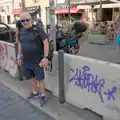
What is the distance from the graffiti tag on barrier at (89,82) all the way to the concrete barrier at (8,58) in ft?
7.48

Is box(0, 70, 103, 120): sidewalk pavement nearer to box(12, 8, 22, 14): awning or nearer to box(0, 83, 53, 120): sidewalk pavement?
box(0, 83, 53, 120): sidewalk pavement

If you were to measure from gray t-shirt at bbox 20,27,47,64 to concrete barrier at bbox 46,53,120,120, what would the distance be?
50 centimetres

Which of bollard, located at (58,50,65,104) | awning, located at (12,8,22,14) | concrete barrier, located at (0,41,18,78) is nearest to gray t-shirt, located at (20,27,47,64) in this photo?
bollard, located at (58,50,65,104)

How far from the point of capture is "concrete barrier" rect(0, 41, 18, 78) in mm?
5926

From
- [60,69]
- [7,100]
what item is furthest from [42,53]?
[7,100]

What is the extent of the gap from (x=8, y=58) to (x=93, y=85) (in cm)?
319

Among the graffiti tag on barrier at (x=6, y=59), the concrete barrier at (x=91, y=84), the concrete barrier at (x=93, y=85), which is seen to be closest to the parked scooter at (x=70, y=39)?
the graffiti tag on barrier at (x=6, y=59)

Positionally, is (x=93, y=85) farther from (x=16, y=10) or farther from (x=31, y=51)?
(x=16, y=10)

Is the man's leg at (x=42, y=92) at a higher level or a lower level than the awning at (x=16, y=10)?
lower

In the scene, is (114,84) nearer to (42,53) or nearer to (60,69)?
(60,69)

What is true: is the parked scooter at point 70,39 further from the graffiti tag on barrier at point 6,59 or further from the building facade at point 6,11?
the building facade at point 6,11

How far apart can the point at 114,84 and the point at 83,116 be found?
82 centimetres

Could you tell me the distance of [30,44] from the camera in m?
4.01

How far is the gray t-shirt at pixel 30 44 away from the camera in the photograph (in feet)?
13.1
